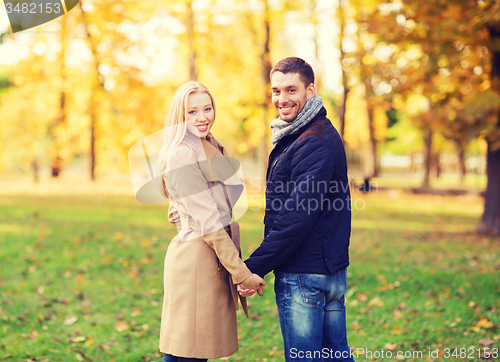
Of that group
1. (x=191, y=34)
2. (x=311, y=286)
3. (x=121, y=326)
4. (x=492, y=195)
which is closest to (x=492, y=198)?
(x=492, y=195)

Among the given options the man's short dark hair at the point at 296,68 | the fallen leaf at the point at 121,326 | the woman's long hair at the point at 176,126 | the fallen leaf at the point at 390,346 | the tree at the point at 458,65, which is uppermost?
the tree at the point at 458,65

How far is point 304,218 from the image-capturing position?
2.52 metres

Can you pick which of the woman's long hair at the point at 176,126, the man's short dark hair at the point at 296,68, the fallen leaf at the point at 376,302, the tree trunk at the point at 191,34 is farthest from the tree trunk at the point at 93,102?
the man's short dark hair at the point at 296,68

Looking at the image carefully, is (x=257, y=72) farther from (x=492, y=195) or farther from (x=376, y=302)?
(x=376, y=302)

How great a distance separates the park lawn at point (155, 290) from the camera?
4.63 meters

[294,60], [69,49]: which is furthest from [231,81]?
[294,60]

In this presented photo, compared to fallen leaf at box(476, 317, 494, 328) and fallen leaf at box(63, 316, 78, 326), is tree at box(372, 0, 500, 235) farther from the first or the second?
fallen leaf at box(63, 316, 78, 326)

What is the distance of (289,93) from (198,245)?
1061 mm

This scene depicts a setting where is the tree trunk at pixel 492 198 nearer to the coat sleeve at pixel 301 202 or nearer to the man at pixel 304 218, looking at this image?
the man at pixel 304 218

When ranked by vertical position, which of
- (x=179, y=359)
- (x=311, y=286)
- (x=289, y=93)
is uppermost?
(x=289, y=93)

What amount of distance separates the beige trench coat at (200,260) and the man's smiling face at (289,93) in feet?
1.64

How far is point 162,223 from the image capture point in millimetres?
11125

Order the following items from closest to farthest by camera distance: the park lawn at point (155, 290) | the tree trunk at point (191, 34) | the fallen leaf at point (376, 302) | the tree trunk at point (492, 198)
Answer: the park lawn at point (155, 290), the fallen leaf at point (376, 302), the tree trunk at point (492, 198), the tree trunk at point (191, 34)

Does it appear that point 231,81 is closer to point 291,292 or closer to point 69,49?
point 69,49
